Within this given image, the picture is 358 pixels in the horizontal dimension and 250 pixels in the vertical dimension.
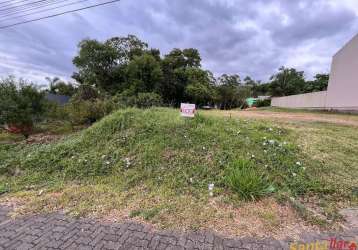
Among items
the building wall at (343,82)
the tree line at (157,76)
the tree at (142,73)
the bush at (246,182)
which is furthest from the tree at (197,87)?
the bush at (246,182)

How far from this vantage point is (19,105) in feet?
19.0

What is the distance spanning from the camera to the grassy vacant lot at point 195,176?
2158 mm

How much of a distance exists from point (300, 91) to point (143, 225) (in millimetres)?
30959

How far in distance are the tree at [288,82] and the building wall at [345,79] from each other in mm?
15634

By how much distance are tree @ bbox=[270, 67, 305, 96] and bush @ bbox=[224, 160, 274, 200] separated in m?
29.3

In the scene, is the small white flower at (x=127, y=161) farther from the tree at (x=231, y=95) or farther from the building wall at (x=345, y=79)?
the tree at (x=231, y=95)

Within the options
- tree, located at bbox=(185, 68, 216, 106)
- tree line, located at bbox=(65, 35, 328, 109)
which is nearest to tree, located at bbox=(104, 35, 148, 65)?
tree line, located at bbox=(65, 35, 328, 109)

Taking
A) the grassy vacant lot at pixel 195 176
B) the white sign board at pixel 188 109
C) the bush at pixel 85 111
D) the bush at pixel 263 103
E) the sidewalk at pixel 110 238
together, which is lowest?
the sidewalk at pixel 110 238

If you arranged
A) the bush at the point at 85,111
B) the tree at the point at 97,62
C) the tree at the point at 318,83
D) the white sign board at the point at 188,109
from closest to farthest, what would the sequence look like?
the white sign board at the point at 188,109 → the bush at the point at 85,111 → the tree at the point at 97,62 → the tree at the point at 318,83

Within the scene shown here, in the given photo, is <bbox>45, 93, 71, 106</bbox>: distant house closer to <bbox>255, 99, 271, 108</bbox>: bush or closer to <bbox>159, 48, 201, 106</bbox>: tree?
<bbox>159, 48, 201, 106</bbox>: tree

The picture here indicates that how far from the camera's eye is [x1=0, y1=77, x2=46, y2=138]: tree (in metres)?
5.52

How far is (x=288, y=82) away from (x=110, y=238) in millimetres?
31491

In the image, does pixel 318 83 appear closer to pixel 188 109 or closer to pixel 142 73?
pixel 142 73

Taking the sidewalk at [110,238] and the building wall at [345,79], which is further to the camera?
the building wall at [345,79]
